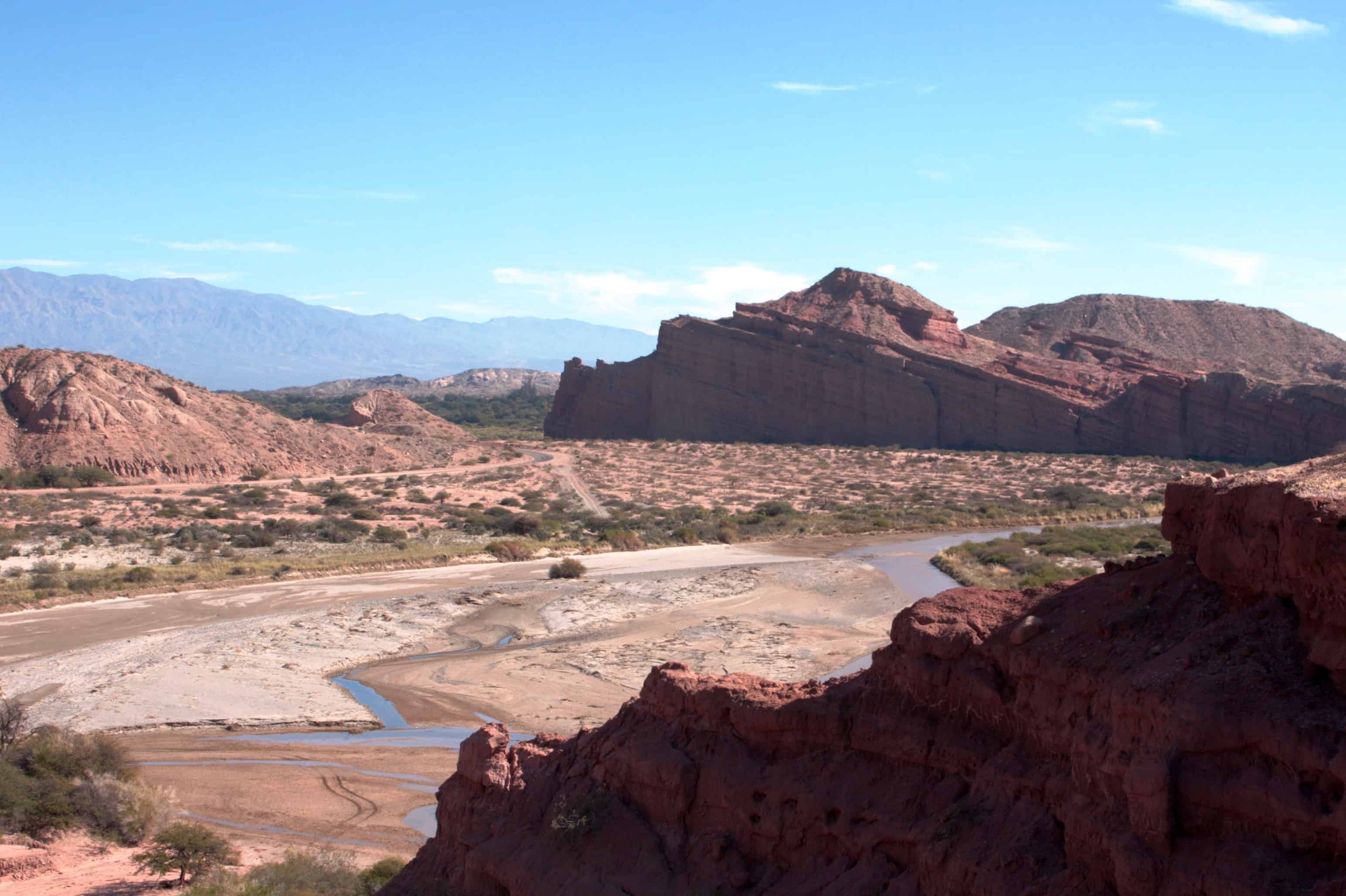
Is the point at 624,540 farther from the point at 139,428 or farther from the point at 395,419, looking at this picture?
the point at 395,419

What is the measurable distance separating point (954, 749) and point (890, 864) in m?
0.88

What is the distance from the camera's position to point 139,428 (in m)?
60.5

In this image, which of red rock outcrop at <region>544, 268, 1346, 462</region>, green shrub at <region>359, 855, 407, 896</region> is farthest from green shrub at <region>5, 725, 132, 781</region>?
red rock outcrop at <region>544, 268, 1346, 462</region>

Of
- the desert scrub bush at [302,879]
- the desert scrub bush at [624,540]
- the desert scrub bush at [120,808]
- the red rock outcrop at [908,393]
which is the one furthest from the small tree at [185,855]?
the red rock outcrop at [908,393]

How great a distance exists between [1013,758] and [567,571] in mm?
30904

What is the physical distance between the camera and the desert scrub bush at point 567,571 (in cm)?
3784

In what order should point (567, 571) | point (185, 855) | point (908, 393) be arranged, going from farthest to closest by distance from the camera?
point (908, 393) < point (567, 571) < point (185, 855)

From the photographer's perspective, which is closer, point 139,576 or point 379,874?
point 379,874

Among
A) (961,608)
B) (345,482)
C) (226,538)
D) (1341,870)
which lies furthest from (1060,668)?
(345,482)

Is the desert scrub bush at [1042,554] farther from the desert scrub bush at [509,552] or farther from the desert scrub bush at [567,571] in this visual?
the desert scrub bush at [509,552]

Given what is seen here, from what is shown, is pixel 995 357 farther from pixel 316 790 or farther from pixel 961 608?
pixel 961 608

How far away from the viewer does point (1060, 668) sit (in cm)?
745

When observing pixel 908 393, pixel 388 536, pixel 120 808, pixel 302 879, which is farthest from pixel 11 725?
pixel 908 393

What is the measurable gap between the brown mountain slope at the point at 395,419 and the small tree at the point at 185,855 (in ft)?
230
